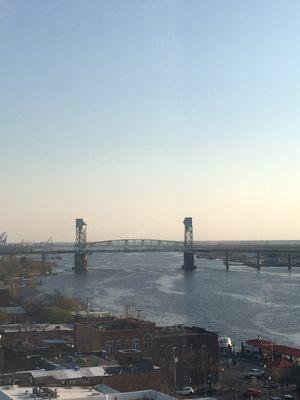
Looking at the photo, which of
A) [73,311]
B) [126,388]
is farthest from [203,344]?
[73,311]

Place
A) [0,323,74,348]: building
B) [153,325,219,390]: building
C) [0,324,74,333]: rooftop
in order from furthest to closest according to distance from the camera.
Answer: [0,324,74,333]: rooftop
[0,323,74,348]: building
[153,325,219,390]: building

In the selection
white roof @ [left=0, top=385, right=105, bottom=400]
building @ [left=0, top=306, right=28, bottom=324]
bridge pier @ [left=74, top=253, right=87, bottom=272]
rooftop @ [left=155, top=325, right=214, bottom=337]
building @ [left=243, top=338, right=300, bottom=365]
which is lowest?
building @ [left=243, top=338, right=300, bottom=365]

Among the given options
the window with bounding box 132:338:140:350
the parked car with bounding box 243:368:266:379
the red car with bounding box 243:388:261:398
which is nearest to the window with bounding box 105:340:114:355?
the window with bounding box 132:338:140:350

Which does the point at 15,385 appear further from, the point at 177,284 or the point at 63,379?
the point at 177,284

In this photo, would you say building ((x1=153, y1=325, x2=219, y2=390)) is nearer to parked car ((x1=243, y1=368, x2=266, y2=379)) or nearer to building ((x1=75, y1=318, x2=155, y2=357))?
building ((x1=75, y1=318, x2=155, y2=357))

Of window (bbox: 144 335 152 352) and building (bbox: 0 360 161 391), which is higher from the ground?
building (bbox: 0 360 161 391)

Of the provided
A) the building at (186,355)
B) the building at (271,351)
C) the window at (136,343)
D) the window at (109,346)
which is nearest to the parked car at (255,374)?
the building at (186,355)
